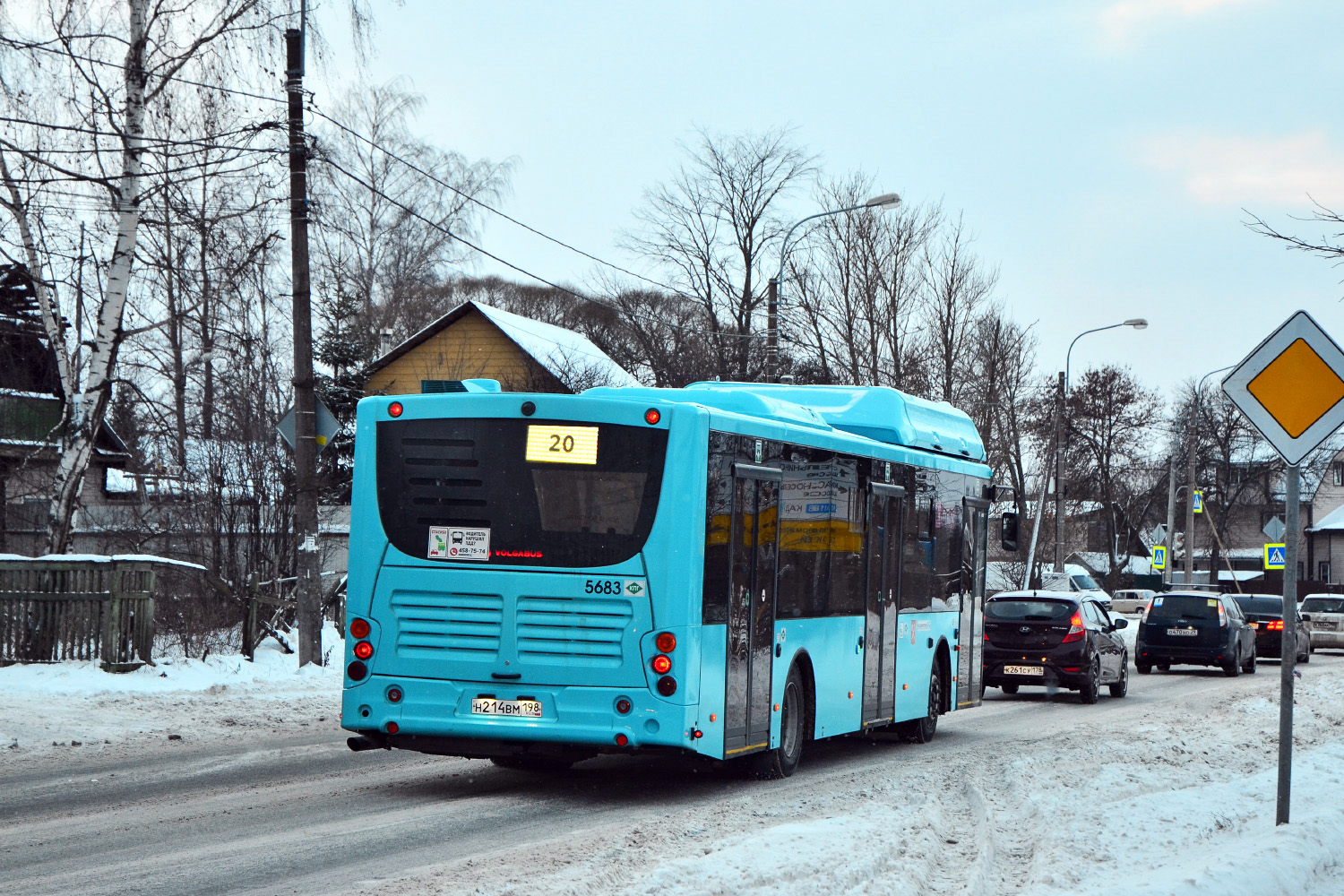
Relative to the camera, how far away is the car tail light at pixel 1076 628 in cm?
2234

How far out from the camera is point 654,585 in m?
10.1

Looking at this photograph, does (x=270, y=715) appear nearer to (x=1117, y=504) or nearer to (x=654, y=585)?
(x=654, y=585)

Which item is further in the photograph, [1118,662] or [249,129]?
[1118,662]

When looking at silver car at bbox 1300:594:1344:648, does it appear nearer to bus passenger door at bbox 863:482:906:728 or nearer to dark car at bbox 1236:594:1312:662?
dark car at bbox 1236:594:1312:662

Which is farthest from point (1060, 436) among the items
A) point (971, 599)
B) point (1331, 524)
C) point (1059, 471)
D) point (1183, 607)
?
point (1331, 524)

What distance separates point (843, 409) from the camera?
47.1 ft

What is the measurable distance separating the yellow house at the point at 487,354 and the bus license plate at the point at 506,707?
37.5 m

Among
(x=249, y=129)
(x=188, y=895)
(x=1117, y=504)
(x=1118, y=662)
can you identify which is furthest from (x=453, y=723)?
(x=1117, y=504)

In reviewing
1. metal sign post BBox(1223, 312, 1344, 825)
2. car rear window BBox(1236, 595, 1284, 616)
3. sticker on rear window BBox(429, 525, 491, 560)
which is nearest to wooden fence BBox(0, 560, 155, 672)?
sticker on rear window BBox(429, 525, 491, 560)

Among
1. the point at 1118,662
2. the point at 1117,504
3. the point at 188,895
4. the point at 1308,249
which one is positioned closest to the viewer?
the point at 188,895

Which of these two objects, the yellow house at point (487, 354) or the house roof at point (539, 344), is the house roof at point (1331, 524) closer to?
the house roof at point (539, 344)

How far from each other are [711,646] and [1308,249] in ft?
27.9

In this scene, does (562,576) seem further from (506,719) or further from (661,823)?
(661,823)

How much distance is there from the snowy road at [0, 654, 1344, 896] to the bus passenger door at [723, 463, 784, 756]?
0.51 metres
